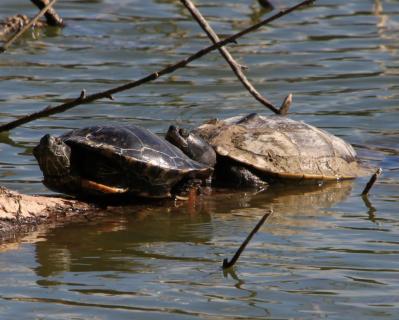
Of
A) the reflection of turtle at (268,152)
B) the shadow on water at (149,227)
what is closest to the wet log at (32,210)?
the shadow on water at (149,227)

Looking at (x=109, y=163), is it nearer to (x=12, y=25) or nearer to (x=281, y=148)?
(x=281, y=148)

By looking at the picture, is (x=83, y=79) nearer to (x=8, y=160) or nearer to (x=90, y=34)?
(x=90, y=34)

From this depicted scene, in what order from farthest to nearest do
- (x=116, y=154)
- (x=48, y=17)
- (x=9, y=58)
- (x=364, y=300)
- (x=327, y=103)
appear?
(x=48, y=17) → (x=9, y=58) → (x=327, y=103) → (x=116, y=154) → (x=364, y=300)

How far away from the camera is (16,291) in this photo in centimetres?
541

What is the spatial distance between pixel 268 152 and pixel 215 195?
544 mm

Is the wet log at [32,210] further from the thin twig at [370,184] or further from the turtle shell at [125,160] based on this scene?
the thin twig at [370,184]

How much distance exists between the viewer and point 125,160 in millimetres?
6664

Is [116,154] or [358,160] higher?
[116,154]

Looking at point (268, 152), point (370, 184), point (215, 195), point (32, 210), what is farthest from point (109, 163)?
point (370, 184)

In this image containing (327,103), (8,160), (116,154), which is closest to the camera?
(116,154)

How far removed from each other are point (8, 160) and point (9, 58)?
3895 millimetres

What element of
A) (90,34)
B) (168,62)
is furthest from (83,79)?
(90,34)

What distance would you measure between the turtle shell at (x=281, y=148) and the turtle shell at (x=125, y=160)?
35.0 inches

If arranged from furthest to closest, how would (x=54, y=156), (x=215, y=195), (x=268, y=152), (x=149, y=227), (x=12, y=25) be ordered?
(x=12, y=25) < (x=268, y=152) < (x=215, y=195) < (x=149, y=227) < (x=54, y=156)
